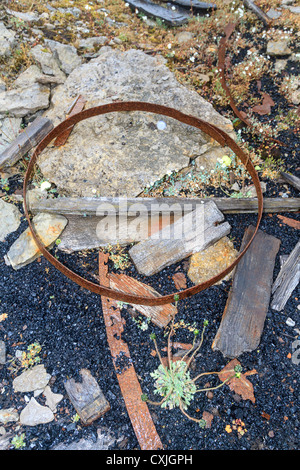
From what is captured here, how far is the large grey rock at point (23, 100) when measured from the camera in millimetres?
4781

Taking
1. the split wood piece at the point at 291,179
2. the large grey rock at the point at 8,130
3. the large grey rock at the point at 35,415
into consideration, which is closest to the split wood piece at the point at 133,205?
the split wood piece at the point at 291,179

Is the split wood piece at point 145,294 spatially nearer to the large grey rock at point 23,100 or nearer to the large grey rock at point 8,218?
the large grey rock at point 8,218

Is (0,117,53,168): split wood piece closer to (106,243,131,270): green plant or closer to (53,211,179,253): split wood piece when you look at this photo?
(53,211,179,253): split wood piece

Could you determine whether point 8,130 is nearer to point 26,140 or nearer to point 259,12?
point 26,140

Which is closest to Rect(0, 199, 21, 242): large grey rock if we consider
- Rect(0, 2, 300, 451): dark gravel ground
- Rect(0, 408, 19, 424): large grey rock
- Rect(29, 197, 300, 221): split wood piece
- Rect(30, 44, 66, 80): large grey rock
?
Rect(0, 2, 300, 451): dark gravel ground

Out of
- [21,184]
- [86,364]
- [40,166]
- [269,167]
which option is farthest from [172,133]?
[86,364]

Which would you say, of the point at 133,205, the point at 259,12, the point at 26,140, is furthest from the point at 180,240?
the point at 259,12

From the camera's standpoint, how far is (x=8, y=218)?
13.4 ft

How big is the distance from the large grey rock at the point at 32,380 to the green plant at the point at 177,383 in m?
0.94

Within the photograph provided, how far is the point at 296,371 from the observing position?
315cm

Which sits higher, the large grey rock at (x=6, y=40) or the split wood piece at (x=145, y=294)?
the large grey rock at (x=6, y=40)

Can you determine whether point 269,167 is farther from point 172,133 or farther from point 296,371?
point 296,371

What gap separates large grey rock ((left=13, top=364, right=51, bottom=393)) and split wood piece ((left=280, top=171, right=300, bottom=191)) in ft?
11.7

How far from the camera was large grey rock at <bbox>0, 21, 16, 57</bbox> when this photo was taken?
17.0 feet
